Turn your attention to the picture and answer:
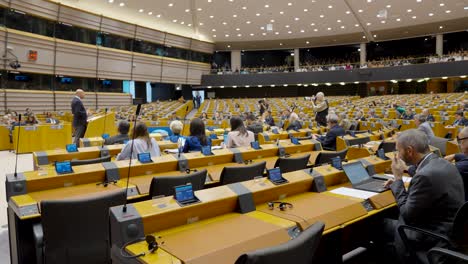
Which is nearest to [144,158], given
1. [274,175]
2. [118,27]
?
[274,175]

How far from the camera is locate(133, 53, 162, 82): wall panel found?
23.8 m

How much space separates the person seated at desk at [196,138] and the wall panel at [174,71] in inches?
865

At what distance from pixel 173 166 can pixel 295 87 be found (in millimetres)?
29025

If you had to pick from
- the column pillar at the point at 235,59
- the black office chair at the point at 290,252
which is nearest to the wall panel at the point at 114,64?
the column pillar at the point at 235,59

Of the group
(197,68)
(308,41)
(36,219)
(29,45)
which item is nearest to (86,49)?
(29,45)

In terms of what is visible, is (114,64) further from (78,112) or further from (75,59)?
(78,112)

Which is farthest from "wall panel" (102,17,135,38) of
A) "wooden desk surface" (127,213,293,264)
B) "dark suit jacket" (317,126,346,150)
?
"wooden desk surface" (127,213,293,264)

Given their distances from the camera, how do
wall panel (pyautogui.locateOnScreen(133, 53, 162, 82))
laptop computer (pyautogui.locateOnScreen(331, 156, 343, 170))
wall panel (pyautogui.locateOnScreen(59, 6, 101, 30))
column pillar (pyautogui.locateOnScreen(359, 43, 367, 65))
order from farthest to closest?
1. column pillar (pyautogui.locateOnScreen(359, 43, 367, 65))
2. wall panel (pyautogui.locateOnScreen(133, 53, 162, 82))
3. wall panel (pyautogui.locateOnScreen(59, 6, 101, 30))
4. laptop computer (pyautogui.locateOnScreen(331, 156, 343, 170))

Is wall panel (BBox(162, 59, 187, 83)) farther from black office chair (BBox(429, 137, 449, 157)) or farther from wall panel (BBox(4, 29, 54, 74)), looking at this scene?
black office chair (BBox(429, 137, 449, 157))

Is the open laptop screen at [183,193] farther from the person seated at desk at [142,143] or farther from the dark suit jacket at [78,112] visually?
the dark suit jacket at [78,112]

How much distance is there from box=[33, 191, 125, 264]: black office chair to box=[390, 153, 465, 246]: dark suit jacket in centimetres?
195

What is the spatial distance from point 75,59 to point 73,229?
63.2 feet

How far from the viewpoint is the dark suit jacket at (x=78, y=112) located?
7.87 m

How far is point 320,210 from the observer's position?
2.50m
